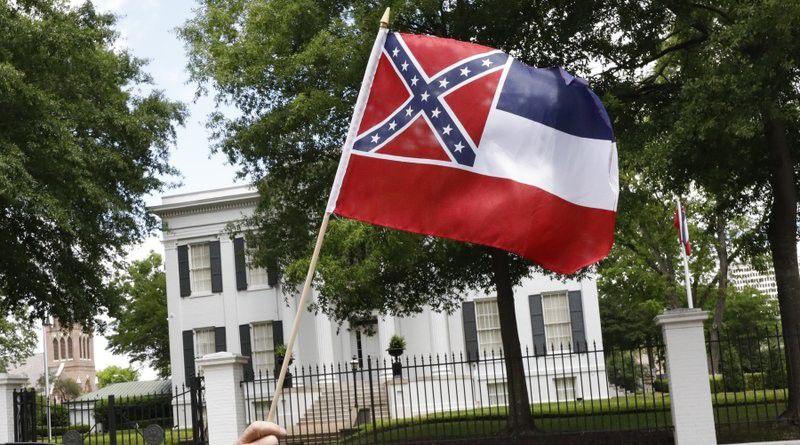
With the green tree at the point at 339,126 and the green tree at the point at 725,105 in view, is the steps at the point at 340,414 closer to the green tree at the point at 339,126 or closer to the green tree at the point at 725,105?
the green tree at the point at 339,126

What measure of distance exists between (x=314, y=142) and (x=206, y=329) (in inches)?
790

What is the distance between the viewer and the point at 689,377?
1484cm

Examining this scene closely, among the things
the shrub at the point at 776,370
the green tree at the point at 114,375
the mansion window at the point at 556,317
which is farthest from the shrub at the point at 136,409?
the green tree at the point at 114,375

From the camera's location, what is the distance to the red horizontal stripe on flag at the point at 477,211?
652 cm

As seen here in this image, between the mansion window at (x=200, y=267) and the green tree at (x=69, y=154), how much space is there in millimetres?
12198

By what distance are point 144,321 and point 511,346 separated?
110 feet

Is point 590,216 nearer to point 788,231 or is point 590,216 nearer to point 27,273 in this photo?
point 788,231

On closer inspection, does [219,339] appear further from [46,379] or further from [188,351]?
[46,379]

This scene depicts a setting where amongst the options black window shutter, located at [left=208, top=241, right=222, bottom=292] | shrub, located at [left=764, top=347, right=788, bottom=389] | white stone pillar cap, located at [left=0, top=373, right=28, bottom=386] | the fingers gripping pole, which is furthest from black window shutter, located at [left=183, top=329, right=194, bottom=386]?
the fingers gripping pole

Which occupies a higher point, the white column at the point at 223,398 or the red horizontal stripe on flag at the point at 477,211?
the red horizontal stripe on flag at the point at 477,211

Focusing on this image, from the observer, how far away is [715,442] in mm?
14727

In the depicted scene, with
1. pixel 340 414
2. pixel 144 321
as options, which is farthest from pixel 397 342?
pixel 144 321

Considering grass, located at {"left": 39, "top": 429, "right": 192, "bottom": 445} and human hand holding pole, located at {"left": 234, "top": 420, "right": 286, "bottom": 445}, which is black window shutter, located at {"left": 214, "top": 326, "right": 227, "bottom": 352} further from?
human hand holding pole, located at {"left": 234, "top": 420, "right": 286, "bottom": 445}

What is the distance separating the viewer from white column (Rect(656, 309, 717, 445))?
14.7 meters
